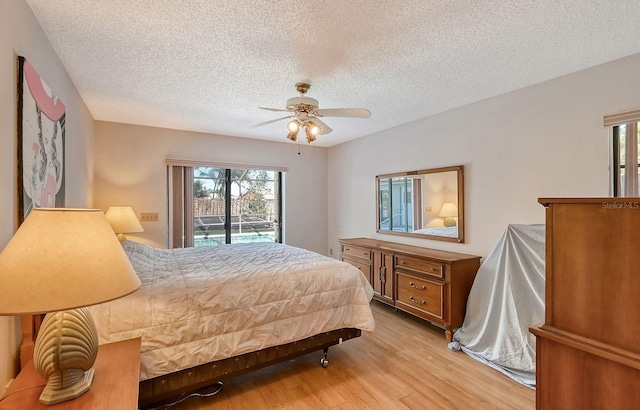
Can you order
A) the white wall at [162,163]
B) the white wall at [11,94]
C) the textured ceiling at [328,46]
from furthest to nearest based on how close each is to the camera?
1. the white wall at [162,163]
2. the textured ceiling at [328,46]
3. the white wall at [11,94]

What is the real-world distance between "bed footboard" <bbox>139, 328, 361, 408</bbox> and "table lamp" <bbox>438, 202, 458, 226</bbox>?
5.98 ft

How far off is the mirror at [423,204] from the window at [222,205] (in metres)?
1.97

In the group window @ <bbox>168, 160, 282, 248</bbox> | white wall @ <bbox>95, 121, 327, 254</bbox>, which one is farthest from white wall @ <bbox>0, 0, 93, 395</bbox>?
window @ <bbox>168, 160, 282, 248</bbox>

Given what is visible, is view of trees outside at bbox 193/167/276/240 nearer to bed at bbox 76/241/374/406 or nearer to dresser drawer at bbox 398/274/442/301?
bed at bbox 76/241/374/406

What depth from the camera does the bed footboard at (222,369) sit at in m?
1.78

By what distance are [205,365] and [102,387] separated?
2.54 ft

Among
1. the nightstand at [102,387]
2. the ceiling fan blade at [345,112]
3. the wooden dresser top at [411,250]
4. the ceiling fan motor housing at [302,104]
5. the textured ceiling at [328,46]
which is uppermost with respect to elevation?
the textured ceiling at [328,46]

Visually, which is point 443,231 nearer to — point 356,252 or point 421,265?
point 421,265

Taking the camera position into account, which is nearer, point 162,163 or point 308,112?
point 308,112

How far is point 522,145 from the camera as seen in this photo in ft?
9.11

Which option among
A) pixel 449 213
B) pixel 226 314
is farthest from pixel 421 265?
pixel 226 314

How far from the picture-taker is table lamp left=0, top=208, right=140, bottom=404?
3.05 feet

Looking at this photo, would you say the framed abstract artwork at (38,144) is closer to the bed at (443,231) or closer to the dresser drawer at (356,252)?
the dresser drawer at (356,252)

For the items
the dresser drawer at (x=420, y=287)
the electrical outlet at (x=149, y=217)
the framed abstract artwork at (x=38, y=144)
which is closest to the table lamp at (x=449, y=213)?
the dresser drawer at (x=420, y=287)
